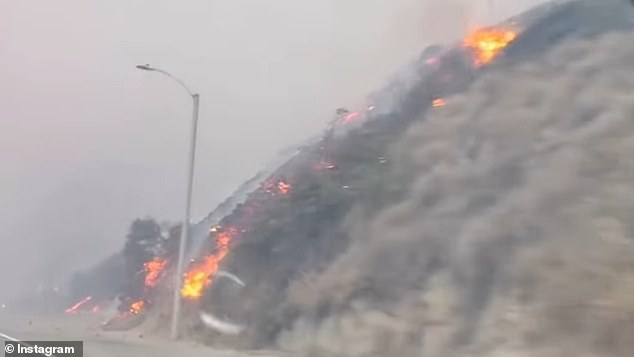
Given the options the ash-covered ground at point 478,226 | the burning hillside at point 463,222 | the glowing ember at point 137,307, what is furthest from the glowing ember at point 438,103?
the glowing ember at point 137,307

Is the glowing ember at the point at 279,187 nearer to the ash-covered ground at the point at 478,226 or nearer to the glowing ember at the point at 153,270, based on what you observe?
the ash-covered ground at the point at 478,226

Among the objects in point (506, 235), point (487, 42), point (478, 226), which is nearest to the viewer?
point (506, 235)

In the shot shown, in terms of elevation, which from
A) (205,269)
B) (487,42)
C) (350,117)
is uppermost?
(487,42)

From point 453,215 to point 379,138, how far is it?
10.7 m

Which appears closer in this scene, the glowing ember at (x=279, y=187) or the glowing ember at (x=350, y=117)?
the glowing ember at (x=279, y=187)

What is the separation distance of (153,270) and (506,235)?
32.2 meters

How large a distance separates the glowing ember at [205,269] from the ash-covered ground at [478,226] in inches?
45.3

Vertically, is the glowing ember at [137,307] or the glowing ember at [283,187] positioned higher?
the glowing ember at [283,187]

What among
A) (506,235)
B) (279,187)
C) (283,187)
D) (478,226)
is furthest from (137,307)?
(506,235)

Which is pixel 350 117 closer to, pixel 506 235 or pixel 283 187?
pixel 283 187

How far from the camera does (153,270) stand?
163 ft

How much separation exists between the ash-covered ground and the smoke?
0.04 metres

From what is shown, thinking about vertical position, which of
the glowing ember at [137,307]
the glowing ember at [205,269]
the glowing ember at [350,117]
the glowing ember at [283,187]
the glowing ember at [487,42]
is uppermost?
the glowing ember at [487,42]

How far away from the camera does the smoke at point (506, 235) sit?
15688 mm
